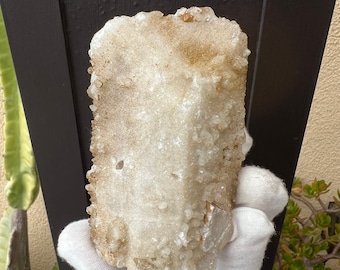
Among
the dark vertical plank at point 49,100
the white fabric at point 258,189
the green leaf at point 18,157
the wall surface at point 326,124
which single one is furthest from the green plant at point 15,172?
the wall surface at point 326,124

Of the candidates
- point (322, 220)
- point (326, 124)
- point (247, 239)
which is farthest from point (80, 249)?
point (326, 124)

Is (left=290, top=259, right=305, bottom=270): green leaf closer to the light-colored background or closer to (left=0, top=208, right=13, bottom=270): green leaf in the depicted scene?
the light-colored background

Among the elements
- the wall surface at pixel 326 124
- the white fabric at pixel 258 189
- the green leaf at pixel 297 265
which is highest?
the white fabric at pixel 258 189

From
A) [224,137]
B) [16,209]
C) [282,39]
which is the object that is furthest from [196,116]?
[16,209]

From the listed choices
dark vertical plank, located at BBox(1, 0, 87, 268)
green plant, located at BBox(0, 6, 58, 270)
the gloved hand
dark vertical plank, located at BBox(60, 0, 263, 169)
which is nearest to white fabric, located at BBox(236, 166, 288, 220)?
the gloved hand

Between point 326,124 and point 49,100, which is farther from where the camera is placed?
point 326,124

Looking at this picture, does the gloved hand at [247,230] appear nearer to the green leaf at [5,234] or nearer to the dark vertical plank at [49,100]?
the dark vertical plank at [49,100]

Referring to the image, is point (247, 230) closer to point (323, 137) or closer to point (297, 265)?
point (297, 265)
